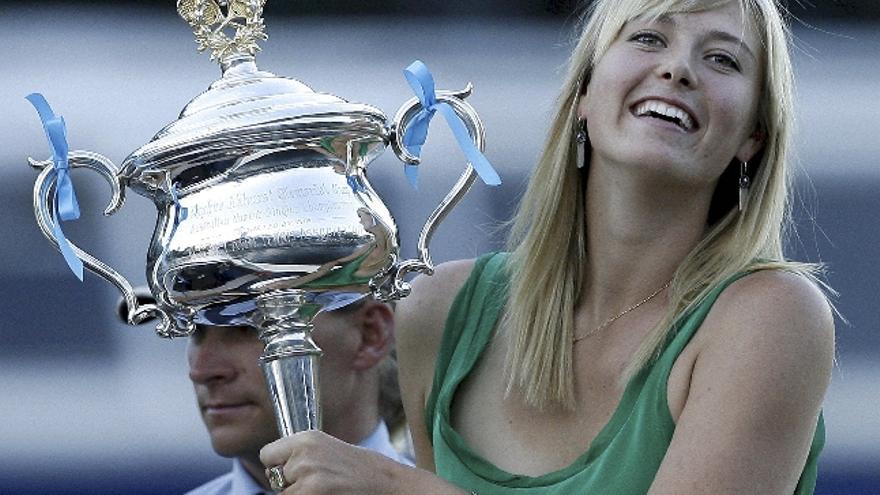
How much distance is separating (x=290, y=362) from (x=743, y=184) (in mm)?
600

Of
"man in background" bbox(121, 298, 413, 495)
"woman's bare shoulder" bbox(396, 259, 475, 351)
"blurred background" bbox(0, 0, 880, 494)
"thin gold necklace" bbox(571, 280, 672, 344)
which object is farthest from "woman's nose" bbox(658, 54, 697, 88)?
"blurred background" bbox(0, 0, 880, 494)

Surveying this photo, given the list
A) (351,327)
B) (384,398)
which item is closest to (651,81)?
(351,327)

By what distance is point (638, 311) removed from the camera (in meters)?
2.50

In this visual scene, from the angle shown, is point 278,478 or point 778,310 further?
point 778,310

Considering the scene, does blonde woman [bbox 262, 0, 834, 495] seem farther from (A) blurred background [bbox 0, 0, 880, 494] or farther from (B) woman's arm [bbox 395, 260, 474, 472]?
(A) blurred background [bbox 0, 0, 880, 494]

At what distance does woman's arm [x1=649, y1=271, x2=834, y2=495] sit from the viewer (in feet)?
7.30

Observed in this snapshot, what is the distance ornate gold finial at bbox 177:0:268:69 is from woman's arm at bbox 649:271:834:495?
633 mm

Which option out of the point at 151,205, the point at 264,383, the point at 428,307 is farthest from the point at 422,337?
the point at 151,205

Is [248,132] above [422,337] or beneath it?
above

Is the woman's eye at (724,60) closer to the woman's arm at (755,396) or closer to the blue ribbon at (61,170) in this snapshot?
the woman's arm at (755,396)

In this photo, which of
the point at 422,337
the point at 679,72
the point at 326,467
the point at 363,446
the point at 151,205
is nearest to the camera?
the point at 326,467

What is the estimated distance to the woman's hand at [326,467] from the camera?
213cm

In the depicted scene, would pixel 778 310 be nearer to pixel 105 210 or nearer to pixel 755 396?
pixel 755 396

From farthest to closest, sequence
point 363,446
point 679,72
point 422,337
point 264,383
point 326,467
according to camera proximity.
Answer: point 363,446 → point 264,383 → point 422,337 → point 679,72 → point 326,467
